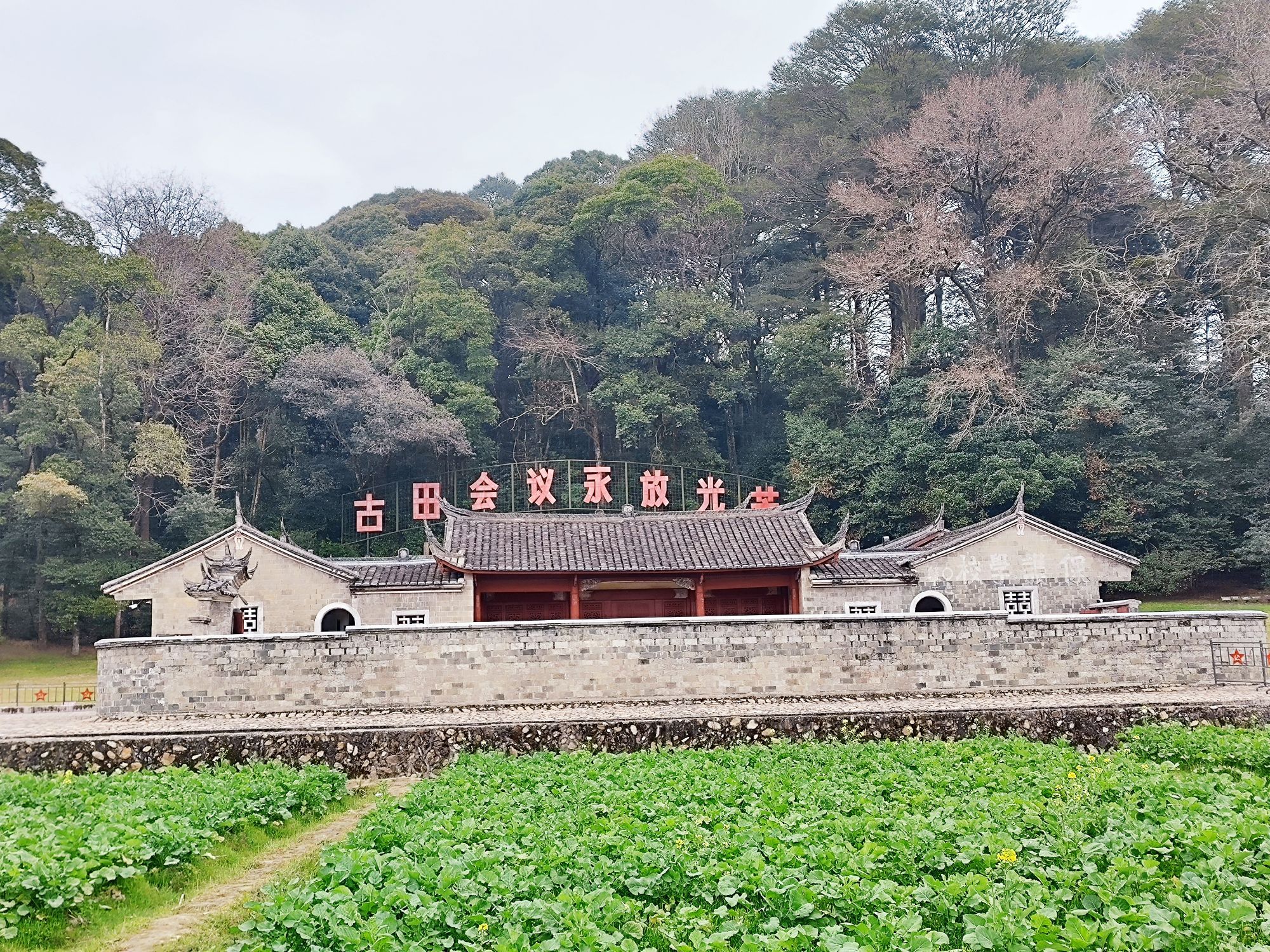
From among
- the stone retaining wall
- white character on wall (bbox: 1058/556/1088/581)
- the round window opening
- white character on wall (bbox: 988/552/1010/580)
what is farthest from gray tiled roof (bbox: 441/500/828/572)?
the stone retaining wall

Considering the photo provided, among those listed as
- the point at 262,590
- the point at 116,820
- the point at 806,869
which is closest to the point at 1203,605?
the point at 262,590

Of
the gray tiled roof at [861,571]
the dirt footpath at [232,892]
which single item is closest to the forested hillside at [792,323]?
the gray tiled roof at [861,571]

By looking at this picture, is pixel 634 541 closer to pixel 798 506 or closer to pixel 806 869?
pixel 798 506

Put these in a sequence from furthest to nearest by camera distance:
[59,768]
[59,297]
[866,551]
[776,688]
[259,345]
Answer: [259,345], [59,297], [866,551], [776,688], [59,768]

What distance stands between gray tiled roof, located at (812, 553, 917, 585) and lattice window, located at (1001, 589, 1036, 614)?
2130mm

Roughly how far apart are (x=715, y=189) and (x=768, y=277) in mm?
3998

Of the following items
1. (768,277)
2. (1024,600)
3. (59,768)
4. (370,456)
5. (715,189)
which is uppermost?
(715,189)

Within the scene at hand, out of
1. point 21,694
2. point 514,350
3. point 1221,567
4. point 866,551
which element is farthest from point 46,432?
point 1221,567

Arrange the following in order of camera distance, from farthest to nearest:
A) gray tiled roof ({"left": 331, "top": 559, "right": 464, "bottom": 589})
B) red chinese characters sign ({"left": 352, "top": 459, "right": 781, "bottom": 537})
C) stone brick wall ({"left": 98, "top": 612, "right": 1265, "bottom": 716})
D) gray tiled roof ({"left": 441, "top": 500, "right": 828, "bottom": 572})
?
red chinese characters sign ({"left": 352, "top": 459, "right": 781, "bottom": 537}) → gray tiled roof ({"left": 331, "top": 559, "right": 464, "bottom": 589}) → gray tiled roof ({"left": 441, "top": 500, "right": 828, "bottom": 572}) → stone brick wall ({"left": 98, "top": 612, "right": 1265, "bottom": 716})

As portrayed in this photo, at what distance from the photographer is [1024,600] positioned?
2422 cm

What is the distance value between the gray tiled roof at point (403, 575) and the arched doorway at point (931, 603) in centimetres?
1022

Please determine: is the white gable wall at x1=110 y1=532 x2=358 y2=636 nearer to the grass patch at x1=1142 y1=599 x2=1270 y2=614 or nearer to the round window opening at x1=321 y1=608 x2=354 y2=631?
the round window opening at x1=321 y1=608 x2=354 y2=631

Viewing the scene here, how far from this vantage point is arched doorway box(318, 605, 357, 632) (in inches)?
911

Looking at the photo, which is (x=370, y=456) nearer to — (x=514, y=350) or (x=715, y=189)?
(x=514, y=350)
